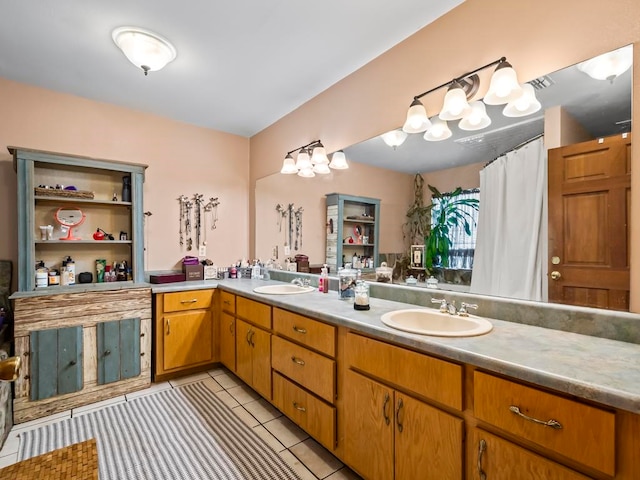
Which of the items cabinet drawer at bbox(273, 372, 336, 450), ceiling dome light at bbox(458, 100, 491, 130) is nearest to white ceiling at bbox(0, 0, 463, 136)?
ceiling dome light at bbox(458, 100, 491, 130)

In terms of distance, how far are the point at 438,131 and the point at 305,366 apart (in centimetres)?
158

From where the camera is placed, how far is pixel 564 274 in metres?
1.39

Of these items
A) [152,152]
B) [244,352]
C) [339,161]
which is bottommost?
[244,352]

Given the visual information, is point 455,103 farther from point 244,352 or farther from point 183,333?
point 183,333

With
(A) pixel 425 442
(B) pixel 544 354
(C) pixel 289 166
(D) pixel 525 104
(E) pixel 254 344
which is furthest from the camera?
(C) pixel 289 166

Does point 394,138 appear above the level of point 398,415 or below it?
above

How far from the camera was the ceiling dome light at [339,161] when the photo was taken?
251 cm

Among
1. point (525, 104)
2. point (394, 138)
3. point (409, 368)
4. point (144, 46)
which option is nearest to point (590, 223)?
point (525, 104)

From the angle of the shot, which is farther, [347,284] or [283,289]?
[283,289]

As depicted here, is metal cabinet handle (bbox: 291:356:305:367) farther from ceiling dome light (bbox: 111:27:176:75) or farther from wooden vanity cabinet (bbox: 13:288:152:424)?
ceiling dome light (bbox: 111:27:176:75)

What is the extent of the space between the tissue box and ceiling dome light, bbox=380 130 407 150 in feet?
7.04

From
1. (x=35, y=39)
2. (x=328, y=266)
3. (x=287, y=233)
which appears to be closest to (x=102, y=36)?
(x=35, y=39)

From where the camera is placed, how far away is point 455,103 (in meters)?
1.62

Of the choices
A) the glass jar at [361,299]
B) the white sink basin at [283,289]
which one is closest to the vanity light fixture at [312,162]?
the white sink basin at [283,289]
